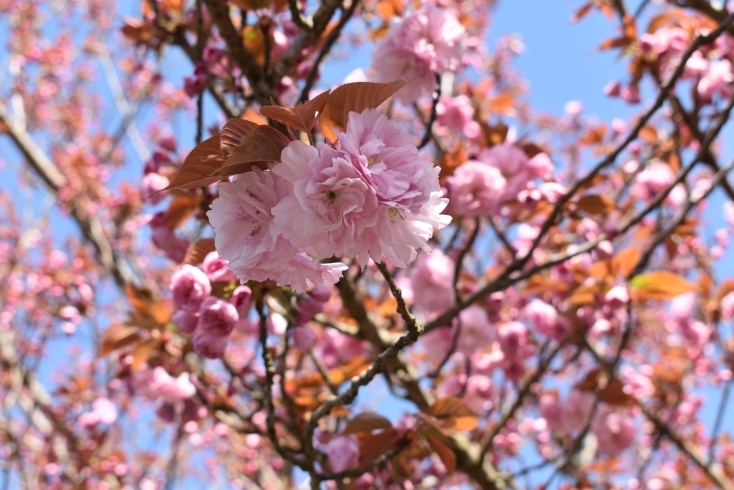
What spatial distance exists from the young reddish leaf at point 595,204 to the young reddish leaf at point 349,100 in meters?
1.07

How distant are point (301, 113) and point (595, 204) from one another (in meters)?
1.18

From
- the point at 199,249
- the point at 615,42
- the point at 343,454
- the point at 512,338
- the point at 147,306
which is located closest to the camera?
the point at 199,249

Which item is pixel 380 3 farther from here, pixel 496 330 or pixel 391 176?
pixel 391 176

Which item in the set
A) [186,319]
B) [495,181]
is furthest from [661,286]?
[186,319]

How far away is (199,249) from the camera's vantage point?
3.85ft

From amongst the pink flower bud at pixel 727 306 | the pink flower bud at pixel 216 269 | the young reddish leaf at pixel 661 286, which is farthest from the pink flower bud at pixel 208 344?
the pink flower bud at pixel 727 306

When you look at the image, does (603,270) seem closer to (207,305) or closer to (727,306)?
(207,305)

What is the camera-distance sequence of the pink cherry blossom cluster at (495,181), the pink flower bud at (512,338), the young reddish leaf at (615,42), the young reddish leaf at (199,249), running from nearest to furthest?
1. the young reddish leaf at (199,249)
2. the pink cherry blossom cluster at (495,181)
3. the pink flower bud at (512,338)
4. the young reddish leaf at (615,42)

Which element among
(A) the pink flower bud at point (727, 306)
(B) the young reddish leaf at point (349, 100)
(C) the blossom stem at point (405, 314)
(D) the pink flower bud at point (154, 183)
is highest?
(A) the pink flower bud at point (727, 306)

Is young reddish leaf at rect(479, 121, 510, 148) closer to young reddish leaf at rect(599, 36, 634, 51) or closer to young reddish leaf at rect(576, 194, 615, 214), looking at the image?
young reddish leaf at rect(576, 194, 615, 214)

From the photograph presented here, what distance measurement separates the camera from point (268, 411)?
1240mm

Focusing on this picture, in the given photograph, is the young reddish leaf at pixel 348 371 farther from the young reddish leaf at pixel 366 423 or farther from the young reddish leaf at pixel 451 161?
the young reddish leaf at pixel 451 161

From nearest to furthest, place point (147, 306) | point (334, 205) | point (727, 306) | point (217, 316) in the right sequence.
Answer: point (334, 205) → point (217, 316) → point (147, 306) → point (727, 306)

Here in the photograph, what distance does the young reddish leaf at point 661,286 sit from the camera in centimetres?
170
